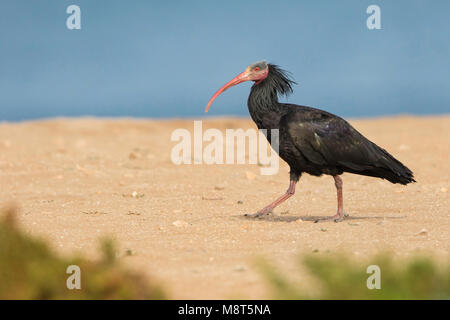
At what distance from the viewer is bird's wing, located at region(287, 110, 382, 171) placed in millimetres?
10219

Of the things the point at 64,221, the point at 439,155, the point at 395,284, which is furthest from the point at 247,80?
the point at 439,155

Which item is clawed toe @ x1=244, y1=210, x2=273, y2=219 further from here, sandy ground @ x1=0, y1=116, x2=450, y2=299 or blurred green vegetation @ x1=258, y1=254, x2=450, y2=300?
blurred green vegetation @ x1=258, y1=254, x2=450, y2=300

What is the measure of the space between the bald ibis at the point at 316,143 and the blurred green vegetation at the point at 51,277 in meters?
5.10

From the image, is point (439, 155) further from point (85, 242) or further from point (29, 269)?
point (29, 269)

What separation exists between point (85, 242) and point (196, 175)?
25.0 ft

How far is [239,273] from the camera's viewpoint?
21.6 feet

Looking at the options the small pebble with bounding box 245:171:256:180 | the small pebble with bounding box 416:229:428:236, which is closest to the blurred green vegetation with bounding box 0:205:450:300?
the small pebble with bounding box 416:229:428:236

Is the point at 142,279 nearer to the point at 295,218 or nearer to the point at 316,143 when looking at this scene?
the point at 316,143

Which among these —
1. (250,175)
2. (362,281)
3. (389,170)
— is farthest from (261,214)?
(362,281)

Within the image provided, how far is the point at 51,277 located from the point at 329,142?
19.8 feet

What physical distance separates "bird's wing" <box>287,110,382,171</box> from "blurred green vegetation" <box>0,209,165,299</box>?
5.11 metres

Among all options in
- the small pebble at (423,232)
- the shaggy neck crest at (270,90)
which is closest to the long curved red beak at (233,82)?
the shaggy neck crest at (270,90)
